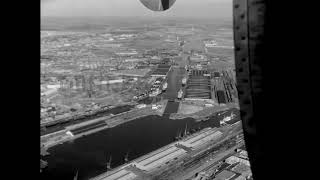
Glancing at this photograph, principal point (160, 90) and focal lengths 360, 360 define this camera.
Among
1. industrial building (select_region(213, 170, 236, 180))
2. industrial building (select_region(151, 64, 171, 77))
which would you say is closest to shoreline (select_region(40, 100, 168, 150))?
industrial building (select_region(151, 64, 171, 77))

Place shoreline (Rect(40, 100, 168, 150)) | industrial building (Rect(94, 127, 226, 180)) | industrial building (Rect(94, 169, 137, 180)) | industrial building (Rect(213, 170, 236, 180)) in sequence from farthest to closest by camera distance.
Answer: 1. shoreline (Rect(40, 100, 168, 150))
2. industrial building (Rect(94, 127, 226, 180))
3. industrial building (Rect(94, 169, 137, 180))
4. industrial building (Rect(213, 170, 236, 180))

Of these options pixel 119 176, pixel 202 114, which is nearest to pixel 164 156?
pixel 119 176

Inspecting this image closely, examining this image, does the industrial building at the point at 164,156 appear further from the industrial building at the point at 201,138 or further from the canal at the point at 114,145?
the canal at the point at 114,145

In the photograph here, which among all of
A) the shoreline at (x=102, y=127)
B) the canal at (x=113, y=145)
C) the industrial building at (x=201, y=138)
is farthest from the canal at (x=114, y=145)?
the industrial building at (x=201, y=138)

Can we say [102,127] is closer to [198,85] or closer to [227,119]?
[227,119]

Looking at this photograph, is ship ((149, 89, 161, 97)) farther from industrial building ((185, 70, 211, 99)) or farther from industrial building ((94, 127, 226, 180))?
industrial building ((94, 127, 226, 180))
